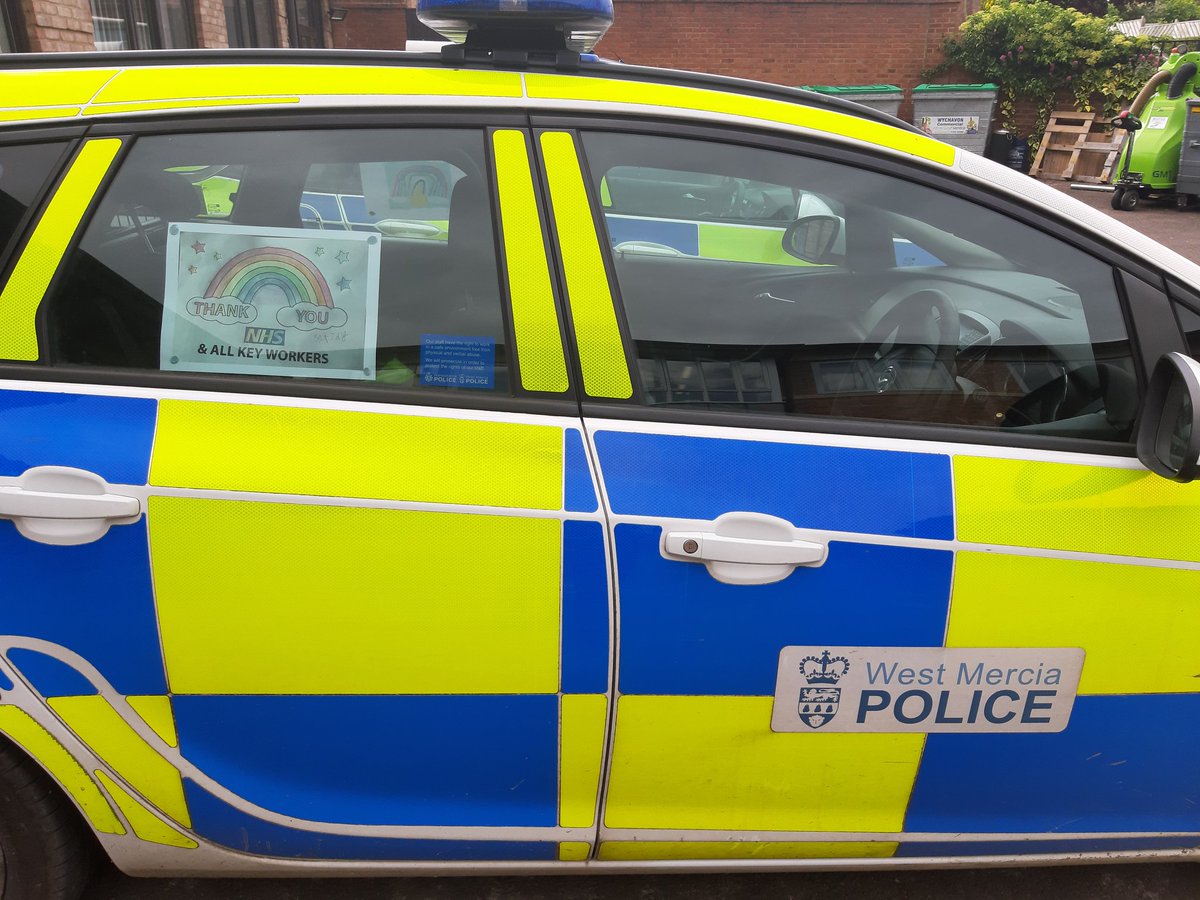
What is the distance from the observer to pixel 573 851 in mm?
1694

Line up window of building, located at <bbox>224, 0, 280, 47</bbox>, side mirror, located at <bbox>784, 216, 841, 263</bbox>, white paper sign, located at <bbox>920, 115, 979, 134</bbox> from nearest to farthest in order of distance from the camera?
1. side mirror, located at <bbox>784, 216, 841, 263</bbox>
2. window of building, located at <bbox>224, 0, 280, 47</bbox>
3. white paper sign, located at <bbox>920, 115, 979, 134</bbox>

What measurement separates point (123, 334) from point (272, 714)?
66 cm

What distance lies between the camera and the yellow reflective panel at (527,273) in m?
1.57

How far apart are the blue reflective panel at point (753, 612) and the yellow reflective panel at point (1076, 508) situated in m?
0.11

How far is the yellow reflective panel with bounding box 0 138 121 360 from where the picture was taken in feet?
4.99

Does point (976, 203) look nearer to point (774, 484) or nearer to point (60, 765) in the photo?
point (774, 484)

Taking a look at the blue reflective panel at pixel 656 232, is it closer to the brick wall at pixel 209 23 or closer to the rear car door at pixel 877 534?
the rear car door at pixel 877 534

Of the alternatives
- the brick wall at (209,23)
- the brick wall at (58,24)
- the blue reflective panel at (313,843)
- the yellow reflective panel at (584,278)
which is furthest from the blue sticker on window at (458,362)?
the brick wall at (209,23)

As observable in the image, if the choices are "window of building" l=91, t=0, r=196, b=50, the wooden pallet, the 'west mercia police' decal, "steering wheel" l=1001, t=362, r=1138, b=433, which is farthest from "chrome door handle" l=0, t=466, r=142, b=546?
the wooden pallet

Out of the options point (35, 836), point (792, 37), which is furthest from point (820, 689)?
point (792, 37)

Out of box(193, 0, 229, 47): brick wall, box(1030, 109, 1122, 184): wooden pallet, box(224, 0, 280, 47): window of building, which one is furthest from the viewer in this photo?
box(1030, 109, 1122, 184): wooden pallet

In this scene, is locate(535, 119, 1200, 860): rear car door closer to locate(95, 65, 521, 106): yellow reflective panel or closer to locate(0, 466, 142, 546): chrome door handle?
locate(95, 65, 521, 106): yellow reflective panel

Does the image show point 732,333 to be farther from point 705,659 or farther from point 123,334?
point 123,334

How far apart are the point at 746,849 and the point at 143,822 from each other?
1.03 meters
